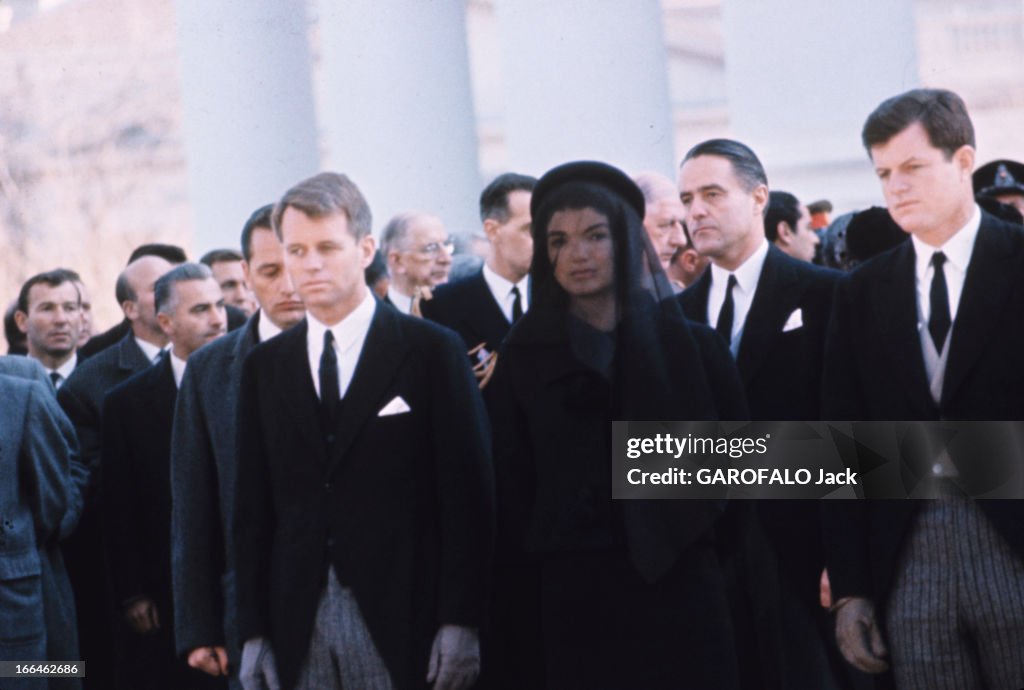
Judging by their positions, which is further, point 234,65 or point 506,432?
point 234,65

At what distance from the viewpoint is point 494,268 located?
5992mm

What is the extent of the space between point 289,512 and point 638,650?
3.22 feet

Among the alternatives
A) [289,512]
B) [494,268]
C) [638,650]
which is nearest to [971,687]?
[638,650]

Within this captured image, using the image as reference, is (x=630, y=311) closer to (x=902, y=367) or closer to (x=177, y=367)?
(x=902, y=367)

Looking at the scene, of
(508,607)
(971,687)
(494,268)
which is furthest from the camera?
(494,268)

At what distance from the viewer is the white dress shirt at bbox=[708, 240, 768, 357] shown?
470 centimetres

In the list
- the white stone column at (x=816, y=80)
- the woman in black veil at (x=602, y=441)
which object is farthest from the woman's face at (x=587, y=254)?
the white stone column at (x=816, y=80)

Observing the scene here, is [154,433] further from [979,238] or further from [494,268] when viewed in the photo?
[979,238]

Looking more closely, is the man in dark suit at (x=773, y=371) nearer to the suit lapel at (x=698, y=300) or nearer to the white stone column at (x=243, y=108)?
the suit lapel at (x=698, y=300)

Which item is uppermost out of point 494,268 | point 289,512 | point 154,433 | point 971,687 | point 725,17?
point 725,17

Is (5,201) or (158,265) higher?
(5,201)

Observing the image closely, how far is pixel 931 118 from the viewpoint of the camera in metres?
3.92

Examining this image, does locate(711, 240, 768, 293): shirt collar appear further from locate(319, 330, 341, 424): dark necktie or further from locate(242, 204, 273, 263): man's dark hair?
locate(242, 204, 273, 263): man's dark hair

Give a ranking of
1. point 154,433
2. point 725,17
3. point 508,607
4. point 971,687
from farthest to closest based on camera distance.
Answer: point 725,17 < point 154,433 < point 508,607 < point 971,687
